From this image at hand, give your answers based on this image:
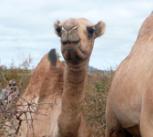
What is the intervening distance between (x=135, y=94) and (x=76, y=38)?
2.10 feet

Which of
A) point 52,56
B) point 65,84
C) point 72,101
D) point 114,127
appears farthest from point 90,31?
point 52,56

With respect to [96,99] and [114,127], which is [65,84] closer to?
[114,127]

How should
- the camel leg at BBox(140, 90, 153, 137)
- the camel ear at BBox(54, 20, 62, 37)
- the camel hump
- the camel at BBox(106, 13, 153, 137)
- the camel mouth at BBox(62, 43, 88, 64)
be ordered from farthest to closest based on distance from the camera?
the camel hump → the camel ear at BBox(54, 20, 62, 37) → the camel mouth at BBox(62, 43, 88, 64) → the camel at BBox(106, 13, 153, 137) → the camel leg at BBox(140, 90, 153, 137)

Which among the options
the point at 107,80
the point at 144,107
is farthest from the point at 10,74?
the point at 144,107

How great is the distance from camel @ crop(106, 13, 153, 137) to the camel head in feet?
1.24

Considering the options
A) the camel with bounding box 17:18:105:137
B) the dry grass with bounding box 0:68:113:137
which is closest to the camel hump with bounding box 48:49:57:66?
the camel with bounding box 17:18:105:137

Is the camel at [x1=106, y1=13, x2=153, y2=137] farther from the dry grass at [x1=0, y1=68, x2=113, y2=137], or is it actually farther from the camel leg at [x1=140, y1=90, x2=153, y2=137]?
the dry grass at [x1=0, y1=68, x2=113, y2=137]

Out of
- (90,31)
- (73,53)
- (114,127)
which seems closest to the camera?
(73,53)

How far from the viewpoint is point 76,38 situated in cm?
491

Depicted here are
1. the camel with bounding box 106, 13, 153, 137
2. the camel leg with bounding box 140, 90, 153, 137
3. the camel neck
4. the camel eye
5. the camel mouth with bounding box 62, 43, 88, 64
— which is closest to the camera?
the camel leg with bounding box 140, 90, 153, 137

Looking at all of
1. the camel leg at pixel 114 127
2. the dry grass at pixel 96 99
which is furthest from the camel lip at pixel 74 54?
the dry grass at pixel 96 99

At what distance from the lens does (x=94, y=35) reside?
5.60m

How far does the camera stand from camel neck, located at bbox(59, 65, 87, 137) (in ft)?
18.6

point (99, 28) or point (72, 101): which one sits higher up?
point (99, 28)
